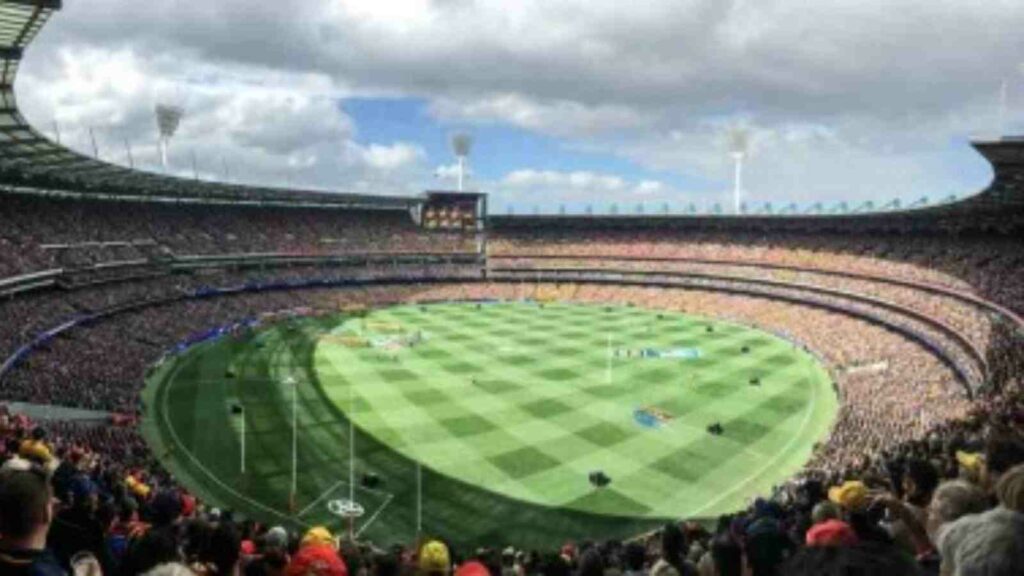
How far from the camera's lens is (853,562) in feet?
9.66

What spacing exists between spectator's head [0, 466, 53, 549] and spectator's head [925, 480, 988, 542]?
6.51 metres

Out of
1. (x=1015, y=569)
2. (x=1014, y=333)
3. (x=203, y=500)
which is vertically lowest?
(x=203, y=500)

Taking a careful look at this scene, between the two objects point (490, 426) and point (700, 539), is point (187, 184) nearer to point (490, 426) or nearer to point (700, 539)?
point (490, 426)

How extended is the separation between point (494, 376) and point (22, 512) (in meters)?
49.7

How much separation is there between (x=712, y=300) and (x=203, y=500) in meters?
67.5

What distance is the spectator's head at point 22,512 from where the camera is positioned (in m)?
4.85

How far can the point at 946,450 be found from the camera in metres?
15.5

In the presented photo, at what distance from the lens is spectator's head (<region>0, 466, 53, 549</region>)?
191 inches

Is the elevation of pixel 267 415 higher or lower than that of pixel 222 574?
lower

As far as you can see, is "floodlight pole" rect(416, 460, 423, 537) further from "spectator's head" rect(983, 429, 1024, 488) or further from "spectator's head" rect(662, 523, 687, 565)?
"spectator's head" rect(983, 429, 1024, 488)

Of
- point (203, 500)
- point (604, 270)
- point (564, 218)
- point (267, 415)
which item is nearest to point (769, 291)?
point (604, 270)

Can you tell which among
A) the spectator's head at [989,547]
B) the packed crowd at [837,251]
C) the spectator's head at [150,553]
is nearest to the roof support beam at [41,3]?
the spectator's head at [150,553]

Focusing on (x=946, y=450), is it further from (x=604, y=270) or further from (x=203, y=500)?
(x=604, y=270)

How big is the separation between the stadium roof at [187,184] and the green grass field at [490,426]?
15.2 meters
